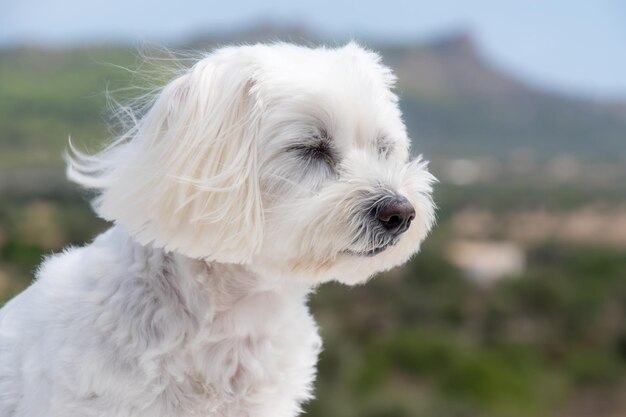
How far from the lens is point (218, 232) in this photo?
84.6 inches

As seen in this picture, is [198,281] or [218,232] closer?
[218,232]

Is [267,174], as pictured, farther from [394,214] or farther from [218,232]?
[394,214]

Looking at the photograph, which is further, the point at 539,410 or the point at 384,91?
the point at 539,410

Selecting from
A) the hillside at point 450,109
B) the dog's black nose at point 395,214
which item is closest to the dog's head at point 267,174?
the dog's black nose at point 395,214

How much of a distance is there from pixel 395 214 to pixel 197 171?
1.72 ft

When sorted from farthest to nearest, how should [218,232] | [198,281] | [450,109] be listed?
1. [450,109]
2. [198,281]
3. [218,232]

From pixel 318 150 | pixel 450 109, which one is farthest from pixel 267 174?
pixel 450 109

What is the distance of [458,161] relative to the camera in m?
35.7

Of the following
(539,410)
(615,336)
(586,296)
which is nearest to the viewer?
(539,410)

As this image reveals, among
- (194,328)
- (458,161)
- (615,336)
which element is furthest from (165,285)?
(458,161)

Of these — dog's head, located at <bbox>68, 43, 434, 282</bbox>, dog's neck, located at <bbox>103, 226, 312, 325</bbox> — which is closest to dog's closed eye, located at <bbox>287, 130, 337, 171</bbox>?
dog's head, located at <bbox>68, 43, 434, 282</bbox>

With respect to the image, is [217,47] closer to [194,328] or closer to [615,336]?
[194,328]

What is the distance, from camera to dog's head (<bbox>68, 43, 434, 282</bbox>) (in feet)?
7.05

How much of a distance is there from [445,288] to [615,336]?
6.26 m
